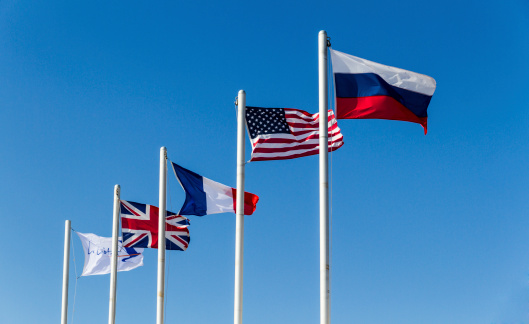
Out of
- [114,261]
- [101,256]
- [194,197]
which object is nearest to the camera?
[194,197]

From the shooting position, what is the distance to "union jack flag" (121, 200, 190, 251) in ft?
125

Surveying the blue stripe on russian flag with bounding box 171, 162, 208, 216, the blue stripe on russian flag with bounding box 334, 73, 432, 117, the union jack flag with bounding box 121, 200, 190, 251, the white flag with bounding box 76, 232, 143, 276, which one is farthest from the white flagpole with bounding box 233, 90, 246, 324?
the white flag with bounding box 76, 232, 143, 276

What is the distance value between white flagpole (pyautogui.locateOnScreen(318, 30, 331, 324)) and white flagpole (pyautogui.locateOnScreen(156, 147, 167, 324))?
41.9ft

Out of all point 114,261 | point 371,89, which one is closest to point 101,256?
point 114,261

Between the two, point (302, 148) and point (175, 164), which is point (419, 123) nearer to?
point (302, 148)

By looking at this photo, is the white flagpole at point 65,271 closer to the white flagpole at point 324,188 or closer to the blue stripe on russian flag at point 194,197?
the blue stripe on russian flag at point 194,197

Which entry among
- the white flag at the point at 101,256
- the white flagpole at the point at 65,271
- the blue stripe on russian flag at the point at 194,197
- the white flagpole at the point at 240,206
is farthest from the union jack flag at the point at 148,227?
the white flagpole at the point at 65,271

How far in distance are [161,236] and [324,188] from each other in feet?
43.8

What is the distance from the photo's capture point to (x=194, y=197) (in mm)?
33219

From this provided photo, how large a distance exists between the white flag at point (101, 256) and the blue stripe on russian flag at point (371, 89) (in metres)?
20.8

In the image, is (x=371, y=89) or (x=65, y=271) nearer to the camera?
(x=371, y=89)

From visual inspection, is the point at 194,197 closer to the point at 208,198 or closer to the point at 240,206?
the point at 208,198

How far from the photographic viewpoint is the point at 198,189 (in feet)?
109

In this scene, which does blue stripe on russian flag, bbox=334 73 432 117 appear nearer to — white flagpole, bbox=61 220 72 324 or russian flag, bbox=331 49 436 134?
russian flag, bbox=331 49 436 134
